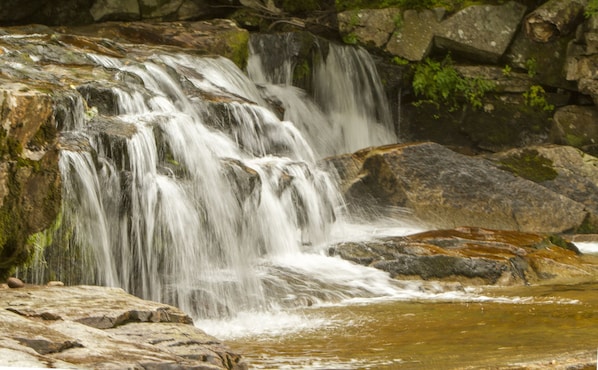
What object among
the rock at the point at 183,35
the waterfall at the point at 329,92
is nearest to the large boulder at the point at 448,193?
the waterfall at the point at 329,92

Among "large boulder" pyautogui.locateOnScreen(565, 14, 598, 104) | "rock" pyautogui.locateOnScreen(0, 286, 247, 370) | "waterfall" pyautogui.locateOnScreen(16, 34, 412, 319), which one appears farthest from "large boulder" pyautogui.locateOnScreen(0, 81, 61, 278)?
"large boulder" pyautogui.locateOnScreen(565, 14, 598, 104)

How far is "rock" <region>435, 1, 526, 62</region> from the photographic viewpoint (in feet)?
43.3

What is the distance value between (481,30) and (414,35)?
99 centimetres

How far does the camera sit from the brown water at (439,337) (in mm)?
4757

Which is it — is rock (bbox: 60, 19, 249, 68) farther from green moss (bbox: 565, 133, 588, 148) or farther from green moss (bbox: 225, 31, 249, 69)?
green moss (bbox: 565, 133, 588, 148)

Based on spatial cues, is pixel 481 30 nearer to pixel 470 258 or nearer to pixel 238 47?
pixel 238 47

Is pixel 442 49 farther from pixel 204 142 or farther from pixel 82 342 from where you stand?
pixel 82 342

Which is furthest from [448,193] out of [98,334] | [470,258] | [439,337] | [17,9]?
[17,9]

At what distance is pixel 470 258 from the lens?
8000mm

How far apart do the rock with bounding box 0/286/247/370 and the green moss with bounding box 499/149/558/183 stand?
7.46 meters

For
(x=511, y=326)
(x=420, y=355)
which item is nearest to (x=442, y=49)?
(x=511, y=326)

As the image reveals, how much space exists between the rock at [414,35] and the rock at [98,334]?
9153 mm

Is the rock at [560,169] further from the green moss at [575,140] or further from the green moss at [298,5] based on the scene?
the green moss at [298,5]

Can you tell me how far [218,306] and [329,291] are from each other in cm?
102
